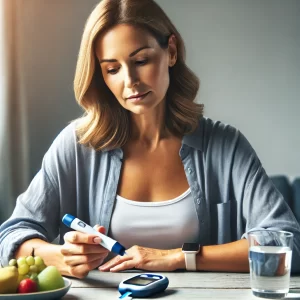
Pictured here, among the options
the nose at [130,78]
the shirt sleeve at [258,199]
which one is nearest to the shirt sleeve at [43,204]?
the nose at [130,78]

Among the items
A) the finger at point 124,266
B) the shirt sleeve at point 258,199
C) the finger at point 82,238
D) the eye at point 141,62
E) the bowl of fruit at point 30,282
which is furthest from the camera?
the eye at point 141,62

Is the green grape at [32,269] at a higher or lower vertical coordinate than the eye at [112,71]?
lower

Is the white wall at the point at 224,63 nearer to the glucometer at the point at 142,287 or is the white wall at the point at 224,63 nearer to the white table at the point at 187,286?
the white table at the point at 187,286

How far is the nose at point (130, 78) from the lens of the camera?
1.68m

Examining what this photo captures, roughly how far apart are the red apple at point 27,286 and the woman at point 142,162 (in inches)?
15.5

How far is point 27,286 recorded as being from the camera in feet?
3.88

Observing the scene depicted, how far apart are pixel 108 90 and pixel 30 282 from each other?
85 centimetres

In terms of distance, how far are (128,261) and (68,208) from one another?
38 centimetres

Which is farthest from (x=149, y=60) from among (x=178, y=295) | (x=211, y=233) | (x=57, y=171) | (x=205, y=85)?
(x=205, y=85)

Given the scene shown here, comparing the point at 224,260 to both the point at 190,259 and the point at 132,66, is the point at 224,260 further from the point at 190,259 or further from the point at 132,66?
the point at 132,66

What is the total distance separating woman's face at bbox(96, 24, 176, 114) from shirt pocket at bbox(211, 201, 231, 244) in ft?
1.20

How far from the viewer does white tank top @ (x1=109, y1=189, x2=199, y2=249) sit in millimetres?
1734

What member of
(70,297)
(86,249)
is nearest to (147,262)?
(86,249)

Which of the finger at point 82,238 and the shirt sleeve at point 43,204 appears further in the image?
the shirt sleeve at point 43,204
